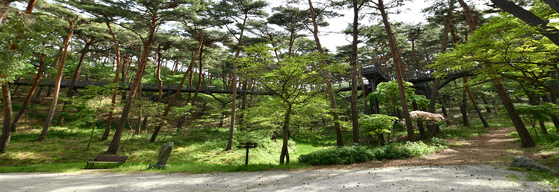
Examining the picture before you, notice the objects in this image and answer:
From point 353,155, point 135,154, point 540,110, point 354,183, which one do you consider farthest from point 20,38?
point 540,110

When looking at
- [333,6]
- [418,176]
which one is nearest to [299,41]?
[333,6]

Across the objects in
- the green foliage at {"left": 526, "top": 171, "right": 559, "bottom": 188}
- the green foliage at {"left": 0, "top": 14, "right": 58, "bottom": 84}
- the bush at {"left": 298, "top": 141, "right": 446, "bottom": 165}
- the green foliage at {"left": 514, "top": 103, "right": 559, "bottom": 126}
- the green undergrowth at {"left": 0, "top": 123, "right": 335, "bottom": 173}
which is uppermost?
the green foliage at {"left": 0, "top": 14, "right": 58, "bottom": 84}

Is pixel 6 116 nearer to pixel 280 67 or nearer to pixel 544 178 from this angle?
pixel 280 67

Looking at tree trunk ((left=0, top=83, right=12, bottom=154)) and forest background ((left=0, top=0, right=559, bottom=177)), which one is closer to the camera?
forest background ((left=0, top=0, right=559, bottom=177))

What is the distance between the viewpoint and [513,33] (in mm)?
5488

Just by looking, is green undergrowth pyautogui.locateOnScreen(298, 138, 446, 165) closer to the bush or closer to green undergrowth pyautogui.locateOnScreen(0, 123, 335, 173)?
the bush

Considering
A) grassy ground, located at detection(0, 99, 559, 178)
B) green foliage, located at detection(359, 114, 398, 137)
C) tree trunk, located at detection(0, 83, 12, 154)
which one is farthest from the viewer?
green foliage, located at detection(359, 114, 398, 137)

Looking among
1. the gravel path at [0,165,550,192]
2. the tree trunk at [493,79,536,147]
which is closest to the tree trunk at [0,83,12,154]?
the gravel path at [0,165,550,192]

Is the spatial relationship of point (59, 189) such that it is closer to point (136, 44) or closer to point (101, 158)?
point (101, 158)

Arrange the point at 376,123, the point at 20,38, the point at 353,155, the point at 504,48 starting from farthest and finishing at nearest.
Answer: the point at 376,123 < the point at 353,155 < the point at 20,38 < the point at 504,48

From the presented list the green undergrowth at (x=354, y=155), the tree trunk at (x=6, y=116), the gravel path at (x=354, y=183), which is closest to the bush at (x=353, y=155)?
the green undergrowth at (x=354, y=155)

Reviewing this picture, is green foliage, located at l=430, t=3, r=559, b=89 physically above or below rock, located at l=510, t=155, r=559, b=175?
above

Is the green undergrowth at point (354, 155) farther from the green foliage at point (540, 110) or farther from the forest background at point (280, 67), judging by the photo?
the green foliage at point (540, 110)

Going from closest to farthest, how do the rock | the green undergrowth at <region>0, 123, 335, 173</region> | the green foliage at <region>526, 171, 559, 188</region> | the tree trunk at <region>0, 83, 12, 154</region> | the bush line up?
Result: 1. the green foliage at <region>526, 171, 559, 188</region>
2. the rock
3. the bush
4. the green undergrowth at <region>0, 123, 335, 173</region>
5. the tree trunk at <region>0, 83, 12, 154</region>
